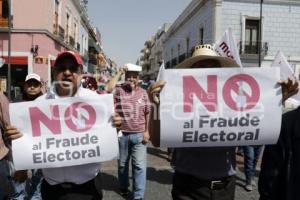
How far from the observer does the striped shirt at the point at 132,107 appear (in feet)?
20.6

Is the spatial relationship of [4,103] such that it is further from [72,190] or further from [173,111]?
[173,111]

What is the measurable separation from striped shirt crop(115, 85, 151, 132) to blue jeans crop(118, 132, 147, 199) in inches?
4.8

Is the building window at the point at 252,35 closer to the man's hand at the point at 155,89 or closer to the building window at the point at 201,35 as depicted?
the building window at the point at 201,35

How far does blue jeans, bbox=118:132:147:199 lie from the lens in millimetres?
6043

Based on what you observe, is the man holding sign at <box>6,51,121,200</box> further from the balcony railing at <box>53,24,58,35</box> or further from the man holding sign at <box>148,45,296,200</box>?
the balcony railing at <box>53,24,58,35</box>

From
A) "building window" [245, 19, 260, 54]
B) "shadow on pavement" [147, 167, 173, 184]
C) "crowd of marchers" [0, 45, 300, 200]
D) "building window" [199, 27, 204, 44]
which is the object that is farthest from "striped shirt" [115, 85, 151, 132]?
"building window" [199, 27, 204, 44]

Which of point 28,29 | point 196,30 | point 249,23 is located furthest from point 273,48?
point 28,29

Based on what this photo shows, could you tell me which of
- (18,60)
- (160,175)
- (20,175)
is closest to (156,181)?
(160,175)

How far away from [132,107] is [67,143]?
3183mm

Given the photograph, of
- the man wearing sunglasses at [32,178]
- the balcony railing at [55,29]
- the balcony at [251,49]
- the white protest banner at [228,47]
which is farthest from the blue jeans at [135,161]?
the balcony at [251,49]

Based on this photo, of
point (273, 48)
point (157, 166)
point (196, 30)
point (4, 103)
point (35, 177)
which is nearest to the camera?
point (4, 103)

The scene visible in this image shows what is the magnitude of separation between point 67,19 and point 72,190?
3463 centimetres

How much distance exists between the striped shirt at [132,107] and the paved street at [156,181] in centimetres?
90

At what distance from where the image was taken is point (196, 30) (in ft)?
141
